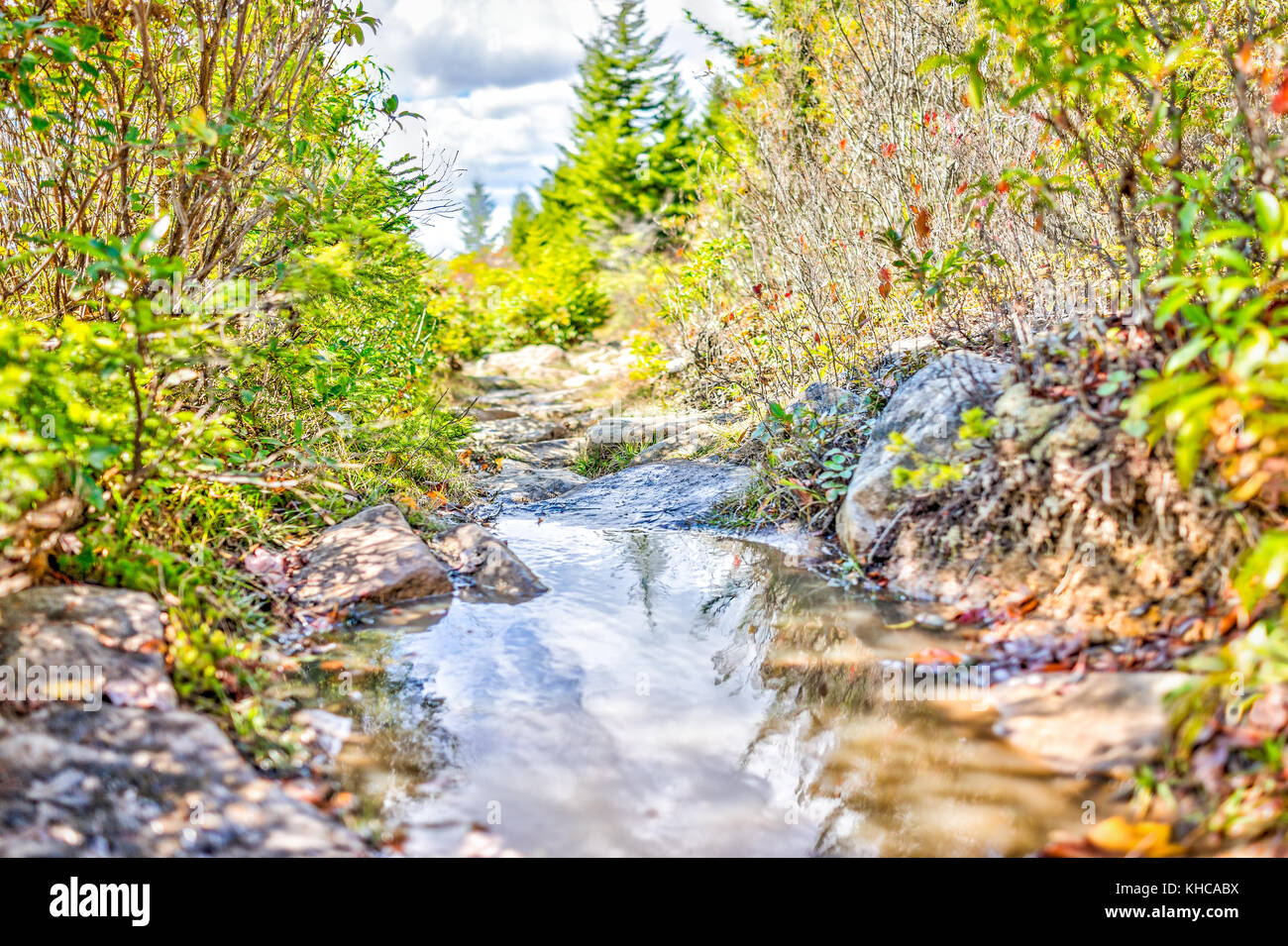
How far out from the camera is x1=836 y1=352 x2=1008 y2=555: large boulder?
4074mm

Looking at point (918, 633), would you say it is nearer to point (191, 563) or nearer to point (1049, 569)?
point (1049, 569)

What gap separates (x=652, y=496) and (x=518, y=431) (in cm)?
407

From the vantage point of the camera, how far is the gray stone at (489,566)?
4.22m

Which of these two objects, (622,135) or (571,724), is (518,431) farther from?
(622,135)

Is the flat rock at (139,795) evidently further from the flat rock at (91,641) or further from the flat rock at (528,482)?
the flat rock at (528,482)

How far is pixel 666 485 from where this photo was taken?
261 inches

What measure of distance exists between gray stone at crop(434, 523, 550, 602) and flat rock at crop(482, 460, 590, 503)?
86.7 inches

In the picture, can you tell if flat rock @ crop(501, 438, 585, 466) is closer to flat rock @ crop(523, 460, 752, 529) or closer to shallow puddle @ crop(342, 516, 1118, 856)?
flat rock @ crop(523, 460, 752, 529)

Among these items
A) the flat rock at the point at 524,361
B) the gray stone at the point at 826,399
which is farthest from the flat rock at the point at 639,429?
the flat rock at the point at 524,361

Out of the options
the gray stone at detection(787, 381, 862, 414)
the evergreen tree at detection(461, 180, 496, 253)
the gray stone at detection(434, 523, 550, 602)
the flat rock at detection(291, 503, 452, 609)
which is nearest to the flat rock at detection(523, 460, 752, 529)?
the gray stone at detection(787, 381, 862, 414)

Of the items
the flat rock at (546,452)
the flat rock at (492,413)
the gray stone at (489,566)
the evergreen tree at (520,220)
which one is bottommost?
the gray stone at (489,566)

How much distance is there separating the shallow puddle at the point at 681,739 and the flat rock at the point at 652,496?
5.78 ft

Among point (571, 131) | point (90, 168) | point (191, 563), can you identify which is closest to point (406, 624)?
point (191, 563)

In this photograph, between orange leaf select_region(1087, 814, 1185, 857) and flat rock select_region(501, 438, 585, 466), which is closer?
orange leaf select_region(1087, 814, 1185, 857)
